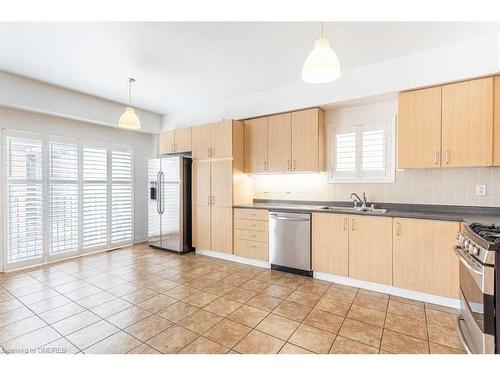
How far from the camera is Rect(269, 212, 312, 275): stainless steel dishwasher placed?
3348 mm

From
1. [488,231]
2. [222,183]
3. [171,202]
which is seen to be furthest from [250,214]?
[488,231]

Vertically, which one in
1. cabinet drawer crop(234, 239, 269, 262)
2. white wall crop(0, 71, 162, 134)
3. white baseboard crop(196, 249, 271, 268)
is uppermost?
white wall crop(0, 71, 162, 134)

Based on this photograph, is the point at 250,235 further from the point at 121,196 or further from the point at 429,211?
the point at 121,196

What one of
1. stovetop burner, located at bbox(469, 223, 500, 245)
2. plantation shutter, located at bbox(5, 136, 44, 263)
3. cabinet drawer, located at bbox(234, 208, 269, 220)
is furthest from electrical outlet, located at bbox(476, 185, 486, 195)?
plantation shutter, located at bbox(5, 136, 44, 263)

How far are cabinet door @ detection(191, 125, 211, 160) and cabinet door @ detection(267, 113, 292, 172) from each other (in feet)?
3.56

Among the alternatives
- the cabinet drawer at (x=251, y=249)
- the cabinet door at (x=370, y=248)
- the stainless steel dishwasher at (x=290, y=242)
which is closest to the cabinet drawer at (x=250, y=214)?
the stainless steel dishwasher at (x=290, y=242)

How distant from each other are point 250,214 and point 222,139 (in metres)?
1.33

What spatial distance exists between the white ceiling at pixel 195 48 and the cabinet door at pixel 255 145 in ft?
2.04

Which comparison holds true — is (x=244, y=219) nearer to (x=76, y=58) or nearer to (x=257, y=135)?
(x=257, y=135)

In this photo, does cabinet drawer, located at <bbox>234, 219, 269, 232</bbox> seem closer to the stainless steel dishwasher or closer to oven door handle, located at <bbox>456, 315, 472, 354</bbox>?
the stainless steel dishwasher

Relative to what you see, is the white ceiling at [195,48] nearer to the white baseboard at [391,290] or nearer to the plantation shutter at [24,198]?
the plantation shutter at [24,198]

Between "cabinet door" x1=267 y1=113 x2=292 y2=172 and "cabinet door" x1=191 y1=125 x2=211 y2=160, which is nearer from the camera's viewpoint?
"cabinet door" x1=267 y1=113 x2=292 y2=172

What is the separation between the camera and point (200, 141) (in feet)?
14.4
